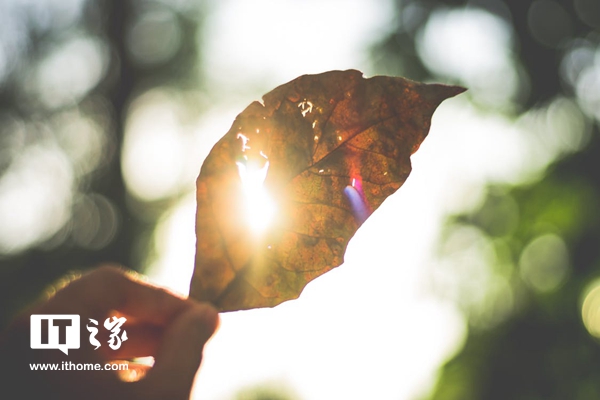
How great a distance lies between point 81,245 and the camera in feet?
22.2

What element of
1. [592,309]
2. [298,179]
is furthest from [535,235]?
[298,179]

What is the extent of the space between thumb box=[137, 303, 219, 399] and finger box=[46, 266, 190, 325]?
30 millimetres

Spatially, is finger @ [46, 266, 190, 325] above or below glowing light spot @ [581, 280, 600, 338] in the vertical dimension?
above

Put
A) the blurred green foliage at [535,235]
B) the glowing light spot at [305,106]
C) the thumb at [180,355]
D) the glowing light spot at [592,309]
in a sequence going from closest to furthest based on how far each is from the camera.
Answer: the thumb at [180,355]
the glowing light spot at [305,106]
the glowing light spot at [592,309]
the blurred green foliage at [535,235]

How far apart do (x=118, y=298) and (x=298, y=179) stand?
343 mm

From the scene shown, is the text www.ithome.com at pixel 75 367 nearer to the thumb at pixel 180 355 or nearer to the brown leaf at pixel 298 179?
the thumb at pixel 180 355

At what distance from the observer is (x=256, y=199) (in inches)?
29.1

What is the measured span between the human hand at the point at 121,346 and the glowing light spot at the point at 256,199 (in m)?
0.17

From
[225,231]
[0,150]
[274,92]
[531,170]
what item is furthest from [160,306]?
[531,170]

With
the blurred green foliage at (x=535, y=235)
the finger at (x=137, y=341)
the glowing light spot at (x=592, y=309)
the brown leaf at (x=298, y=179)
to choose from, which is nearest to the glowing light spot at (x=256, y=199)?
the brown leaf at (x=298, y=179)

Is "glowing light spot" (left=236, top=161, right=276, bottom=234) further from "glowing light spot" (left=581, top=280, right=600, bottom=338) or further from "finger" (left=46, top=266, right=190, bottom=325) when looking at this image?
"glowing light spot" (left=581, top=280, right=600, bottom=338)

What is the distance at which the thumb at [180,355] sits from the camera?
61cm

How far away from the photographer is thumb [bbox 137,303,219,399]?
61 cm

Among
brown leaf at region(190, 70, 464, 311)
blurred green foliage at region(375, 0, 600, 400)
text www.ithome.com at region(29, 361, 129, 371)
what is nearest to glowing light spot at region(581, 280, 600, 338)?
blurred green foliage at region(375, 0, 600, 400)
